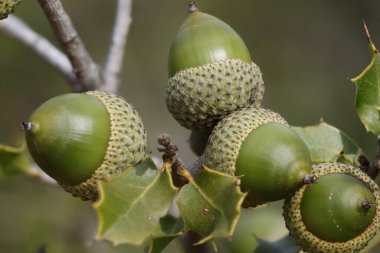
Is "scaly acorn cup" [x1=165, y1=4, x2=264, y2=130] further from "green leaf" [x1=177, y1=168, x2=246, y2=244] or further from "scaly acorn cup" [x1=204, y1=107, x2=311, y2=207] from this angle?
"green leaf" [x1=177, y1=168, x2=246, y2=244]

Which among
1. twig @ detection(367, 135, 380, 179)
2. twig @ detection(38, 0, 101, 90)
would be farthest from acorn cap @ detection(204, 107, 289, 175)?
twig @ detection(38, 0, 101, 90)

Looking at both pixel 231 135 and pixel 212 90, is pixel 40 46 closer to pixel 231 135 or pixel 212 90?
pixel 212 90

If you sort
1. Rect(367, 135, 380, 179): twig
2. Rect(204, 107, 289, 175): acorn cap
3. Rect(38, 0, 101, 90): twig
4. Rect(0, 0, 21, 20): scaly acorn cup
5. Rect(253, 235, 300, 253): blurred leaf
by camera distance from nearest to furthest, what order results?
1. Rect(0, 0, 21, 20): scaly acorn cup
2. Rect(204, 107, 289, 175): acorn cap
3. Rect(367, 135, 380, 179): twig
4. Rect(38, 0, 101, 90): twig
5. Rect(253, 235, 300, 253): blurred leaf

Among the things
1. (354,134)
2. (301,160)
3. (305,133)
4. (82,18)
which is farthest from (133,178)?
(82,18)

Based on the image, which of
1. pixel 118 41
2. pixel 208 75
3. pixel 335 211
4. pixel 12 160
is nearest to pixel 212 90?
pixel 208 75

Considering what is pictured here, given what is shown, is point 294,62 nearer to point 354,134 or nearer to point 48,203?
point 354,134

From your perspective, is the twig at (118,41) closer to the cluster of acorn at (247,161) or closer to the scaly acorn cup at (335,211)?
the cluster of acorn at (247,161)
